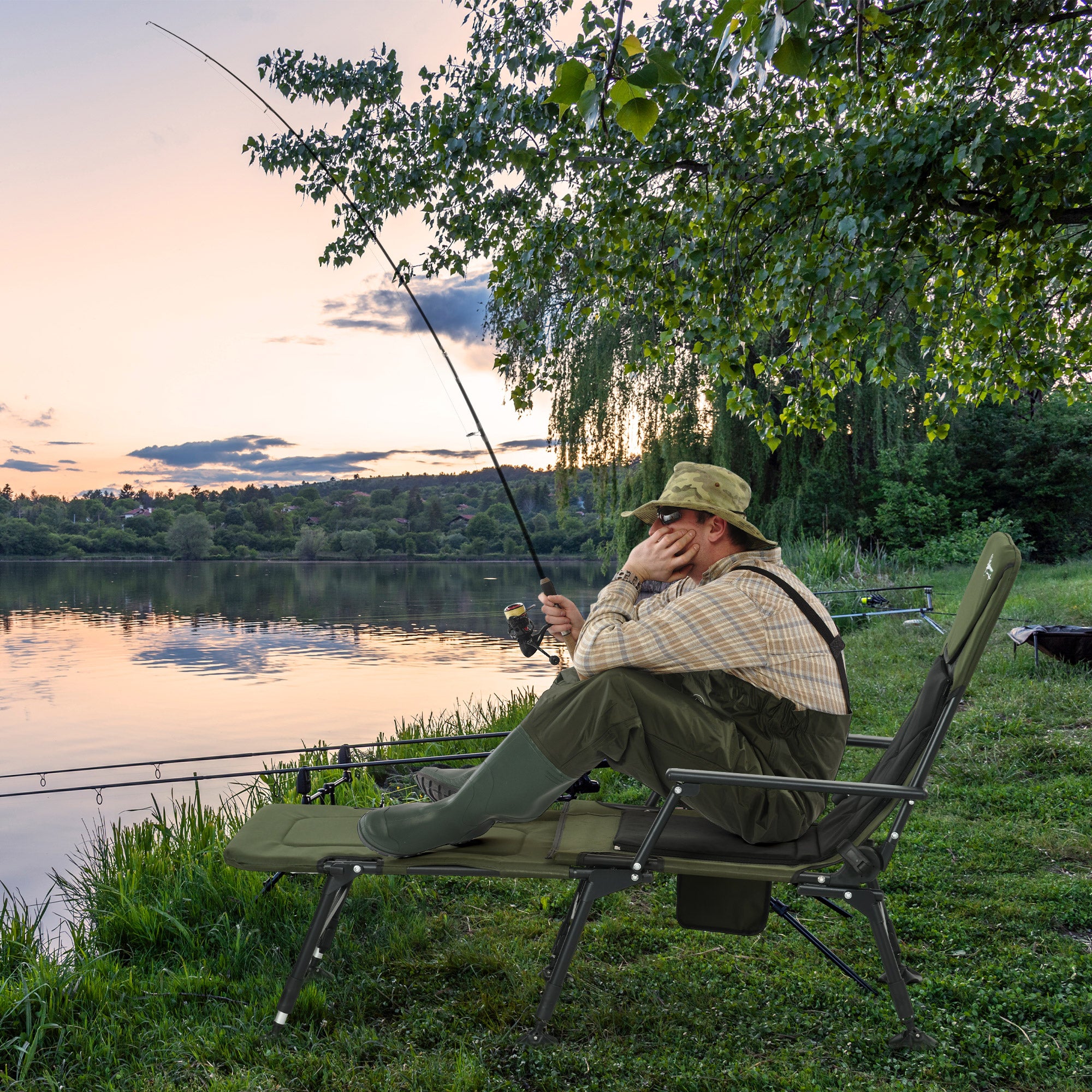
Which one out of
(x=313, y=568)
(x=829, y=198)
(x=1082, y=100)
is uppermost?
(x=1082, y=100)

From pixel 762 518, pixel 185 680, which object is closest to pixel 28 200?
pixel 185 680

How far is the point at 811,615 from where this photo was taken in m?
2.42

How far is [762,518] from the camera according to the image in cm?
1473

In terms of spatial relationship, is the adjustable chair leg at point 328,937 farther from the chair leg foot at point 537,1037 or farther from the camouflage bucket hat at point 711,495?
the camouflage bucket hat at point 711,495

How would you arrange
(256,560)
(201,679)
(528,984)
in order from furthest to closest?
(256,560) < (201,679) < (528,984)

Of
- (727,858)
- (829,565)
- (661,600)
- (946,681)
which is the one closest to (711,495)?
(661,600)

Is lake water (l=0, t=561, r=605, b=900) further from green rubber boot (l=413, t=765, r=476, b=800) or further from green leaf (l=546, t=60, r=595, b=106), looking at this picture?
green leaf (l=546, t=60, r=595, b=106)

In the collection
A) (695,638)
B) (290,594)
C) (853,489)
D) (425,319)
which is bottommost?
(290,594)

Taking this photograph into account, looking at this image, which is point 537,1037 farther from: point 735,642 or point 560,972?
point 735,642

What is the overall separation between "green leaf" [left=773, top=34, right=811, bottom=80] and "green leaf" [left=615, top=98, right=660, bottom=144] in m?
0.33

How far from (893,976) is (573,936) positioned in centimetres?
84

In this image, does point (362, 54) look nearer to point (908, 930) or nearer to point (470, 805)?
point (470, 805)

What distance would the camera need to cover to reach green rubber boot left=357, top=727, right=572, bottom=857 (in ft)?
7.66

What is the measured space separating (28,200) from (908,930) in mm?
14628
